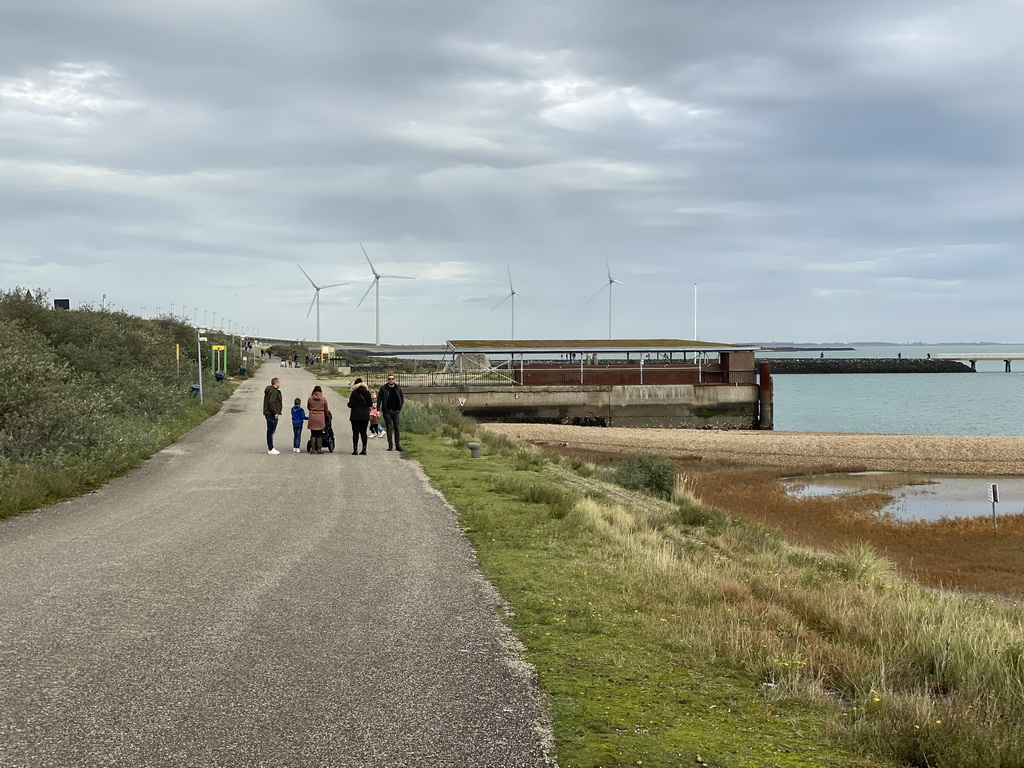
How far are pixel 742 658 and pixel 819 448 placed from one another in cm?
4361

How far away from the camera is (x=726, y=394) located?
72.1 metres

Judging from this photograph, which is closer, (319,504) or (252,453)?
(319,504)

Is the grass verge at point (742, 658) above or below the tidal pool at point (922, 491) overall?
above

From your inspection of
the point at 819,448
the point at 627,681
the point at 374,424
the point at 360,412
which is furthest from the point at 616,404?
the point at 627,681

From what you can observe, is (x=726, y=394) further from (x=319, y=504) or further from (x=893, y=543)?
(x=319, y=504)

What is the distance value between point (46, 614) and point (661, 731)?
534 cm

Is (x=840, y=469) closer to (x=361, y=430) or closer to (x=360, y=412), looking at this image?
(x=361, y=430)

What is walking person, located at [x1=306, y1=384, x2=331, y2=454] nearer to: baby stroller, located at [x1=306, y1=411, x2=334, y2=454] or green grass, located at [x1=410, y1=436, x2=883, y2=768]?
baby stroller, located at [x1=306, y1=411, x2=334, y2=454]

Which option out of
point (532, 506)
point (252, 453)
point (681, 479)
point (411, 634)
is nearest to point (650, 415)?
point (681, 479)

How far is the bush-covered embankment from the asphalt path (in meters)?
2.30

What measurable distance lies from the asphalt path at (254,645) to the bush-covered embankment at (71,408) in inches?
90.4

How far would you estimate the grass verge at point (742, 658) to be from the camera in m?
5.25

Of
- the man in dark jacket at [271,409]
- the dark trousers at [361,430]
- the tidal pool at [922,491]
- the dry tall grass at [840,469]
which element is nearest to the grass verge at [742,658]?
the dry tall grass at [840,469]

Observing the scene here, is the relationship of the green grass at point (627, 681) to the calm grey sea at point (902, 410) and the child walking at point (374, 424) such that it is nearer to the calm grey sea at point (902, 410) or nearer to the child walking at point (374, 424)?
the child walking at point (374, 424)
